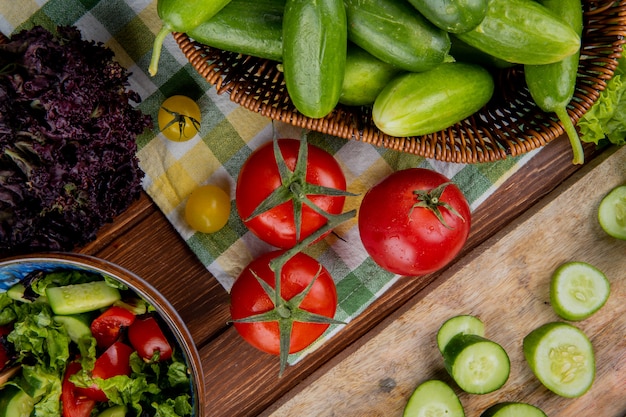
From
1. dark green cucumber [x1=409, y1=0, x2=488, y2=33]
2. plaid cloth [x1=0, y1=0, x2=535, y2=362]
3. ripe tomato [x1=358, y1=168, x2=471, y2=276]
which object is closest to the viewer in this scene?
dark green cucumber [x1=409, y1=0, x2=488, y2=33]

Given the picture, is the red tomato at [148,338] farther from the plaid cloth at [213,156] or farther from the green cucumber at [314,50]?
the green cucumber at [314,50]

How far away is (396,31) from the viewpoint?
116cm

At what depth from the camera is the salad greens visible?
1387mm

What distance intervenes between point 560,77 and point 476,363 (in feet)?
2.26

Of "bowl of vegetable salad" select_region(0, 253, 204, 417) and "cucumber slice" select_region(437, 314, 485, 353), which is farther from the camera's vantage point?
"cucumber slice" select_region(437, 314, 485, 353)

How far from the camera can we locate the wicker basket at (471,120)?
127 cm

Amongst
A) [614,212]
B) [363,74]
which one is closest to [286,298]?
[363,74]

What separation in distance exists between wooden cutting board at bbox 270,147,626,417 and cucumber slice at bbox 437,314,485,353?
33 millimetres

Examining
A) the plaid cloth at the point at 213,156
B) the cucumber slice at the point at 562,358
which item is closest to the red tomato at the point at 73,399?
the plaid cloth at the point at 213,156

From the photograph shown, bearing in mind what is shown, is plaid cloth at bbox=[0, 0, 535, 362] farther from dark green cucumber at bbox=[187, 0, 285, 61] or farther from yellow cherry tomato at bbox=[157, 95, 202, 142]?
dark green cucumber at bbox=[187, 0, 285, 61]

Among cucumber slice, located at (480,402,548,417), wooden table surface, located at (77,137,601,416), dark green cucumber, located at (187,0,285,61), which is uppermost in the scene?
dark green cucumber, located at (187,0,285,61)

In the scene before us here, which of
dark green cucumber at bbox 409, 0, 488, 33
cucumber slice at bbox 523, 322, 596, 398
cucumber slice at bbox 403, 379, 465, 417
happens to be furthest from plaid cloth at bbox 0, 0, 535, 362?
dark green cucumber at bbox 409, 0, 488, 33

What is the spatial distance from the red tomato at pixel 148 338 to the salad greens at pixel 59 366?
2cm

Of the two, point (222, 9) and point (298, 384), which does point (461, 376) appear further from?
point (222, 9)
